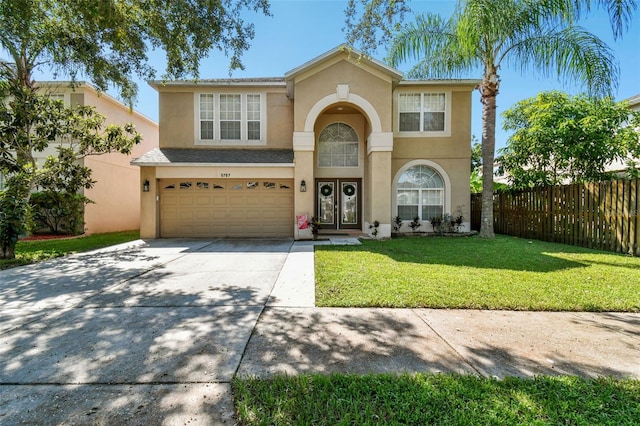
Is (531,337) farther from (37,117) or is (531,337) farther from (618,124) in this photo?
(37,117)

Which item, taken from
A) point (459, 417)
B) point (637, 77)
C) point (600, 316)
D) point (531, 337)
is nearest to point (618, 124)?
point (637, 77)

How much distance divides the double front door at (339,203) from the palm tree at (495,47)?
17.2 feet

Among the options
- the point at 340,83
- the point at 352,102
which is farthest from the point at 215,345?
the point at 340,83

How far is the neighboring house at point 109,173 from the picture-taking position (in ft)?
45.2

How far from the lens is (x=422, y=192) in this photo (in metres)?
13.3

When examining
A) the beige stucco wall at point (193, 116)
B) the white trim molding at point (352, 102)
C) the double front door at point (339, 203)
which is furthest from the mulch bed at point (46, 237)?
the white trim molding at point (352, 102)

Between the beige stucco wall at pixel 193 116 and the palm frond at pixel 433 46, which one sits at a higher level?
the palm frond at pixel 433 46

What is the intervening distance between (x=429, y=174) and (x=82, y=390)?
1322 centimetres

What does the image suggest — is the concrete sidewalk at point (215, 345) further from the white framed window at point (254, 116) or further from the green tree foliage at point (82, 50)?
the white framed window at point (254, 116)

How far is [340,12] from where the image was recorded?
6625mm

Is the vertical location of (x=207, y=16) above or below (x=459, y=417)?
above

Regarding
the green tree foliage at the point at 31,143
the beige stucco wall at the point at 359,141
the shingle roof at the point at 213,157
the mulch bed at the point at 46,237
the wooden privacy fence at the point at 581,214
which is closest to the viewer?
the green tree foliage at the point at 31,143

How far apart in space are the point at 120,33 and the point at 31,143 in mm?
4794

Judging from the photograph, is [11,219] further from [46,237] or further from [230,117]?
[230,117]
